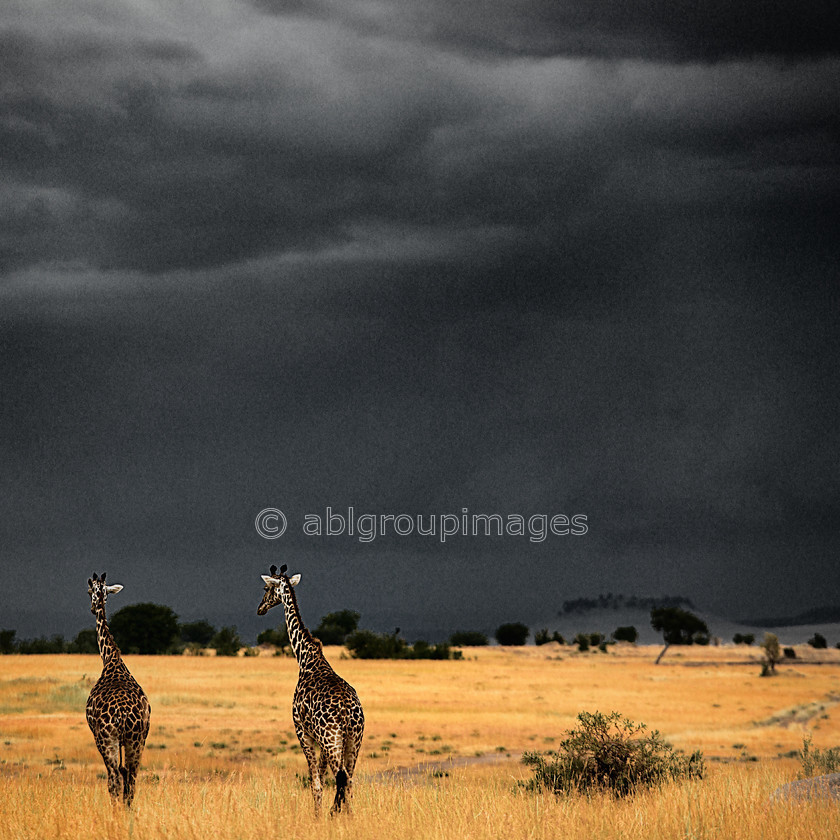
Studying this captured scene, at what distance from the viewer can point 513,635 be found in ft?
470

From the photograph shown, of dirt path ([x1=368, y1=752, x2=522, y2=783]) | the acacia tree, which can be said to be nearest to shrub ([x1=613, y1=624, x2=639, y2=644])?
the acacia tree

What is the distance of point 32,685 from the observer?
170 feet

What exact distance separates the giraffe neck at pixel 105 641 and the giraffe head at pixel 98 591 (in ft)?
0.27

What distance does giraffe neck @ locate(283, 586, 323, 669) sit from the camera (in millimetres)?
15328

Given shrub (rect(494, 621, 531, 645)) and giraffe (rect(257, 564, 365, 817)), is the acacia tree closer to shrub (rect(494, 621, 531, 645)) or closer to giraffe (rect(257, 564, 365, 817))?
shrub (rect(494, 621, 531, 645))

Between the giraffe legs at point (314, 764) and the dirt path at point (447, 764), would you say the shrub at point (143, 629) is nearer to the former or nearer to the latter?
the dirt path at point (447, 764)

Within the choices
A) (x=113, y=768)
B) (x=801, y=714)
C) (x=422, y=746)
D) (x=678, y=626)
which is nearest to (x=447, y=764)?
(x=422, y=746)

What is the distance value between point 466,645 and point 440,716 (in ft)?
322

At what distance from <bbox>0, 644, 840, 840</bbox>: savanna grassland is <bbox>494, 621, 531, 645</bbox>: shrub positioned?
3527 cm

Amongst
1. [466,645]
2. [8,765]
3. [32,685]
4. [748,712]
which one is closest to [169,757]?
[8,765]

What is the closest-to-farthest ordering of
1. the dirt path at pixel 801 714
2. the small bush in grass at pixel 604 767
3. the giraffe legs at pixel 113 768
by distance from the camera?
the giraffe legs at pixel 113 768
the small bush in grass at pixel 604 767
the dirt path at pixel 801 714

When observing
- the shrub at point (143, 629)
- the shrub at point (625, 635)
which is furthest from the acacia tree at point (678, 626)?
the shrub at point (143, 629)

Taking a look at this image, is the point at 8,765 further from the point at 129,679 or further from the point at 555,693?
the point at 555,693

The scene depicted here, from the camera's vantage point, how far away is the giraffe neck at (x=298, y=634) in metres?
15.3
